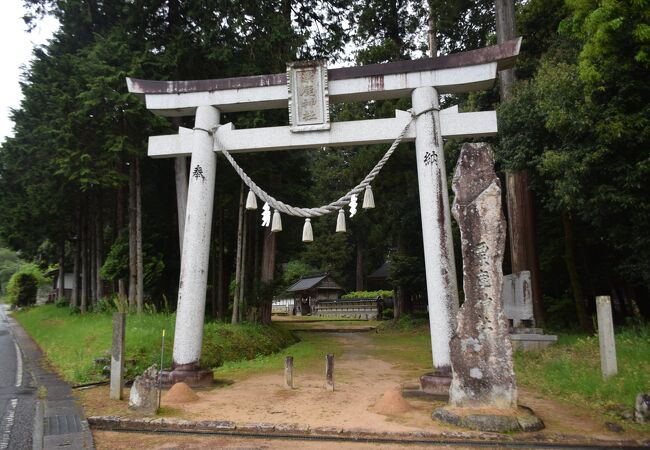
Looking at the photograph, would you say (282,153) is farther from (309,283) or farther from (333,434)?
(309,283)

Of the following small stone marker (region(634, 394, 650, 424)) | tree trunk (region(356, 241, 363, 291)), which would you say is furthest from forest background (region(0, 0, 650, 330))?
tree trunk (region(356, 241, 363, 291))

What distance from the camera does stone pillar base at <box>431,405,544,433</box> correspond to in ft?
16.7

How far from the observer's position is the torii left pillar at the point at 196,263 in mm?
7871

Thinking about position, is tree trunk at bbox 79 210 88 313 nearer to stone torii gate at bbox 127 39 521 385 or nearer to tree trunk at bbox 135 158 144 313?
tree trunk at bbox 135 158 144 313

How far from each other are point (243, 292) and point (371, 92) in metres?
7.92

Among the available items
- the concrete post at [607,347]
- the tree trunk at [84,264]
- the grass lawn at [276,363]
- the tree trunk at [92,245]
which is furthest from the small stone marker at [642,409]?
the tree trunk at [84,264]

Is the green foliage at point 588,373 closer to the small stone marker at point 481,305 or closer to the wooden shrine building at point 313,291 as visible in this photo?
the small stone marker at point 481,305

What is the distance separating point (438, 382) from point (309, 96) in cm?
515

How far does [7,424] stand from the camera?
5.84 m

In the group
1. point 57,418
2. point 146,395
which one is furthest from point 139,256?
point 146,395

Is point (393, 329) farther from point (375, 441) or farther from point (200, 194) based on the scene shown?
point (375, 441)

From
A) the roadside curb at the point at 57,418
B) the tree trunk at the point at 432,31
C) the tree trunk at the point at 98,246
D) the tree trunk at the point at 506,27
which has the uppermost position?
the tree trunk at the point at 432,31

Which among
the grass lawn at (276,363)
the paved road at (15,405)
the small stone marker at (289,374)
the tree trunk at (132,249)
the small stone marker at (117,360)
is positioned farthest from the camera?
the tree trunk at (132,249)

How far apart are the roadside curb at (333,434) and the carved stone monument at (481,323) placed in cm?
31
